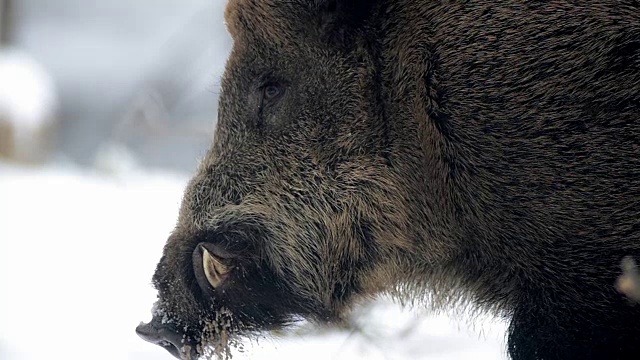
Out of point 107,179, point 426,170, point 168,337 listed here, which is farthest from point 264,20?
point 107,179

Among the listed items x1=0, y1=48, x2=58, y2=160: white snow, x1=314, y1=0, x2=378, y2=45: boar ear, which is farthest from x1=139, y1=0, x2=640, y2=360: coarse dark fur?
x1=0, y1=48, x2=58, y2=160: white snow

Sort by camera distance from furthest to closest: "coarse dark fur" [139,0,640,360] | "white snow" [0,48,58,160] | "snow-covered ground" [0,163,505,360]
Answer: "white snow" [0,48,58,160] < "snow-covered ground" [0,163,505,360] < "coarse dark fur" [139,0,640,360]

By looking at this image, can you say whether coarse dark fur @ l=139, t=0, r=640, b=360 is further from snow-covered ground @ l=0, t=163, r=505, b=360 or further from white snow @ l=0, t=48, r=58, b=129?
white snow @ l=0, t=48, r=58, b=129

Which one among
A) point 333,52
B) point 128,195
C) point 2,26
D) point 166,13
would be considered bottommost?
point 333,52

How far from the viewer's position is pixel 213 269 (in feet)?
8.95

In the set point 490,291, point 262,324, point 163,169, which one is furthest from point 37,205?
point 490,291

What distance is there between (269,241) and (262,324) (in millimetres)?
273

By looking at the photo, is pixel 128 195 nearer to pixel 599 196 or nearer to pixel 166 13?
pixel 166 13

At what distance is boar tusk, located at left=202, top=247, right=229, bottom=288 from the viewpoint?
271cm

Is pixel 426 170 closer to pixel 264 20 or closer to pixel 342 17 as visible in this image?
pixel 342 17

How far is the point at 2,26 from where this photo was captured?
36.9 ft

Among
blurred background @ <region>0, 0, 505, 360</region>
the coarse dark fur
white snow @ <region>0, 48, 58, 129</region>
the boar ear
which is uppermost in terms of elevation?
white snow @ <region>0, 48, 58, 129</region>

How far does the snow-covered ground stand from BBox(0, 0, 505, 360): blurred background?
0.01 metres

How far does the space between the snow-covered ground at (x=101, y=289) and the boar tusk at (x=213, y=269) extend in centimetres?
28
